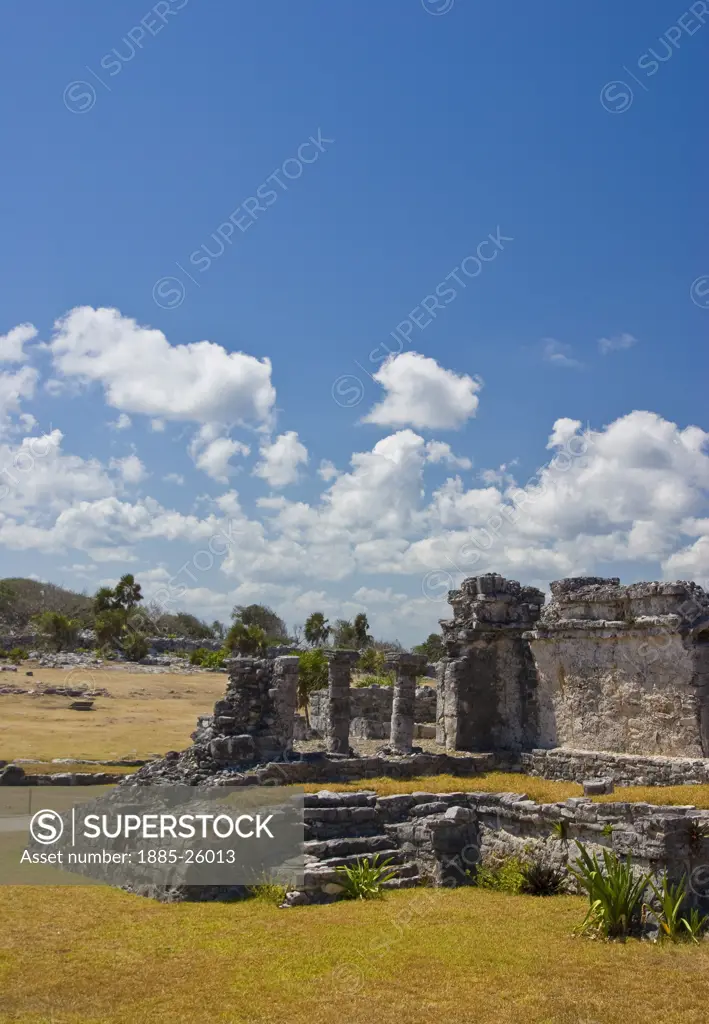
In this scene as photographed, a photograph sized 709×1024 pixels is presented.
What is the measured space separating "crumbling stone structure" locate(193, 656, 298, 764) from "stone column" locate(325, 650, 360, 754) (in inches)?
89.9

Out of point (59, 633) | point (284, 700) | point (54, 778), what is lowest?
point (54, 778)

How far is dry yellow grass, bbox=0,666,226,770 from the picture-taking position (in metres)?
30.1

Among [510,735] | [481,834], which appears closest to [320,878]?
[481,834]

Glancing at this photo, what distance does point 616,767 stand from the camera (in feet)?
55.2

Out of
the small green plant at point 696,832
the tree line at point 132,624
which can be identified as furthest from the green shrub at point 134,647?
the small green plant at point 696,832

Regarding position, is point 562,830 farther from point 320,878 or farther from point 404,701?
point 404,701

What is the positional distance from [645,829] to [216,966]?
5.63m

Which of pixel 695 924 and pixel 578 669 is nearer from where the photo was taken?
pixel 695 924

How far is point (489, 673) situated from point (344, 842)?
30.0 feet

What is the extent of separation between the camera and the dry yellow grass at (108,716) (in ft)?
98.8

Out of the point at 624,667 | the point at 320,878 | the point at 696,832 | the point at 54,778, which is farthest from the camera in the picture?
the point at 54,778

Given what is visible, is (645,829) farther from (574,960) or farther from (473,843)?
(473,843)

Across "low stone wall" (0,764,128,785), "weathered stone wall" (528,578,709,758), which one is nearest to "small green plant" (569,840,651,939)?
"weathered stone wall" (528,578,709,758)

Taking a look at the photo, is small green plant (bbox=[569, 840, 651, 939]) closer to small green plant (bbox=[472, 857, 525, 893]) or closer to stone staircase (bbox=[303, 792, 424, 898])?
small green plant (bbox=[472, 857, 525, 893])
